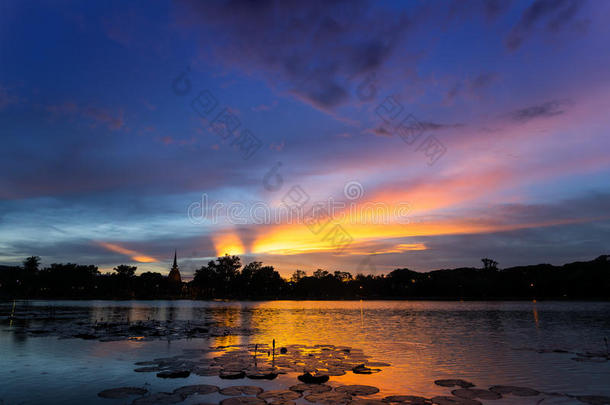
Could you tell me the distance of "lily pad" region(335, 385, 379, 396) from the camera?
1900 cm

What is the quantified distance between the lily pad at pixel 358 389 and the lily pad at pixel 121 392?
9323mm

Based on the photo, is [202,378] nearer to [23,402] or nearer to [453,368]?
[23,402]

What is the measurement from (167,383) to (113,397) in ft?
9.91

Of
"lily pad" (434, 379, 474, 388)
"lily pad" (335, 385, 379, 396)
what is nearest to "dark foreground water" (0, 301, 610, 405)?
"lily pad" (335, 385, 379, 396)

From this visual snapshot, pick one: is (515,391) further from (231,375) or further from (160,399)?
(160,399)

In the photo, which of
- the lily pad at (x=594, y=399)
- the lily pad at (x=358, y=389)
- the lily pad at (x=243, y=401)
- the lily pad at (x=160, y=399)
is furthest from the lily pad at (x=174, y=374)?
the lily pad at (x=594, y=399)

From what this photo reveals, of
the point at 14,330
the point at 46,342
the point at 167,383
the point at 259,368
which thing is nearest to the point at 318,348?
the point at 259,368

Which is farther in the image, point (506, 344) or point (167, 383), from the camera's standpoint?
point (506, 344)

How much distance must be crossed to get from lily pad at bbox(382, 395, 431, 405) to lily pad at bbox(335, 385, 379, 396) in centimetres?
106

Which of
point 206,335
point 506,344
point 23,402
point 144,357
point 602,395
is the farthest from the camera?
point 206,335

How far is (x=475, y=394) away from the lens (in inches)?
762

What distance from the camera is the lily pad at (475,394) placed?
18.9 meters

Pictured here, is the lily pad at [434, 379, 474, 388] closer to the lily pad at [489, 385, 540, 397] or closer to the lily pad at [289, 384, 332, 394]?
the lily pad at [489, 385, 540, 397]

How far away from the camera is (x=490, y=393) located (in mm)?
19500
